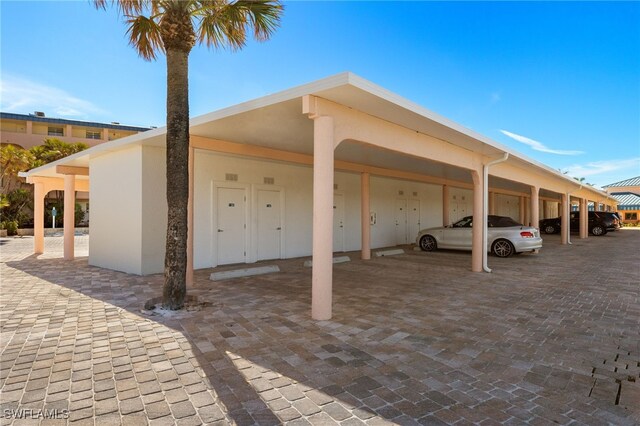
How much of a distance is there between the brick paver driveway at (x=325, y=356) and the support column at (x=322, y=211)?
1.23ft

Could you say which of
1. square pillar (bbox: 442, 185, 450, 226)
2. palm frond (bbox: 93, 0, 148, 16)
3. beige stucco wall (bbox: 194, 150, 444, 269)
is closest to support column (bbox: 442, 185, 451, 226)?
square pillar (bbox: 442, 185, 450, 226)

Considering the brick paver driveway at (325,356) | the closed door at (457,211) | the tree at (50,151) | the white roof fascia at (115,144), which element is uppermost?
the tree at (50,151)

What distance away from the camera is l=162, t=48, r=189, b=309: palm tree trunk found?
18.0ft

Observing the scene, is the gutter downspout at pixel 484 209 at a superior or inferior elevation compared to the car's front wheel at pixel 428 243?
superior

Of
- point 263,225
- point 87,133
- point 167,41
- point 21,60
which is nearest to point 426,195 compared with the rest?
point 263,225

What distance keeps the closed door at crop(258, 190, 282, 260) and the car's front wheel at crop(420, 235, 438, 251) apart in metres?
6.26

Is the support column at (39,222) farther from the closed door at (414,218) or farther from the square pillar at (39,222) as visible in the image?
the closed door at (414,218)

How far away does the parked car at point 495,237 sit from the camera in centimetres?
1184

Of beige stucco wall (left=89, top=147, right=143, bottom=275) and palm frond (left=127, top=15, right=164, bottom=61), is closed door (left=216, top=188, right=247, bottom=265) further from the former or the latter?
palm frond (left=127, top=15, right=164, bottom=61)

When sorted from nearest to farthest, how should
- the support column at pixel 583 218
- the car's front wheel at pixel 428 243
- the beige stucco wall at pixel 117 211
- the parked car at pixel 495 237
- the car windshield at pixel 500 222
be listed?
the beige stucco wall at pixel 117 211 < the parked car at pixel 495 237 < the car windshield at pixel 500 222 < the car's front wheel at pixel 428 243 < the support column at pixel 583 218

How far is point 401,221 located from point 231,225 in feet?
30.4

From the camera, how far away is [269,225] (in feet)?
36.0

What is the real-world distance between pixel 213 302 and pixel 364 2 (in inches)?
306

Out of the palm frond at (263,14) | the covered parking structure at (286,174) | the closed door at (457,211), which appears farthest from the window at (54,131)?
the palm frond at (263,14)
